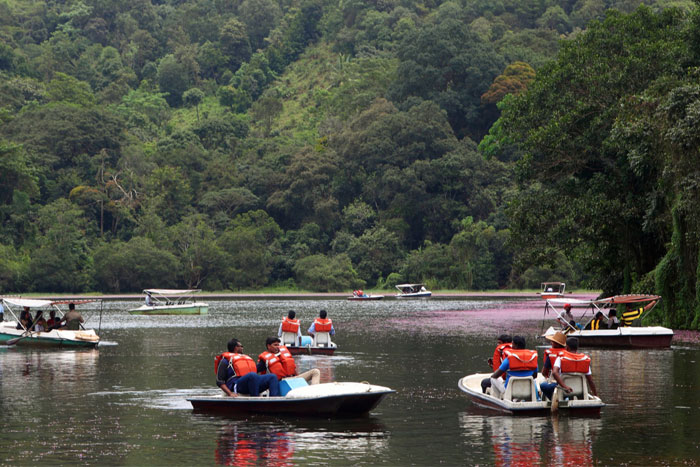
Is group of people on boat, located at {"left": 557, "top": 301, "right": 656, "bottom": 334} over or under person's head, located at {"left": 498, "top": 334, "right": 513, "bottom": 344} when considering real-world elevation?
under

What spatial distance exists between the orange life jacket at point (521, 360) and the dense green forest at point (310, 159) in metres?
34.2

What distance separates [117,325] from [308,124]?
9998 centimetres

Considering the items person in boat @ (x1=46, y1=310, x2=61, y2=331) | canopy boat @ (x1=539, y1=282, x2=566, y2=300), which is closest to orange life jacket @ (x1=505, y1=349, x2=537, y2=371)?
person in boat @ (x1=46, y1=310, x2=61, y2=331)

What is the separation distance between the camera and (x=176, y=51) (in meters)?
186

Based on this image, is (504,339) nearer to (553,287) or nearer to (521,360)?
(521,360)

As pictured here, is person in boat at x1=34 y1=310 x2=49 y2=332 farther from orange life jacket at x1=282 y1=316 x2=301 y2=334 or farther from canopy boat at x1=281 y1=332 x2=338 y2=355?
orange life jacket at x1=282 y1=316 x2=301 y2=334

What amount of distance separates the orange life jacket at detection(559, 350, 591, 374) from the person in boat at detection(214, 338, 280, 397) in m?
6.70

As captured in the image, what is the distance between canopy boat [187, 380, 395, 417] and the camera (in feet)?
74.9

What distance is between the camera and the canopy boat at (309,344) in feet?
127

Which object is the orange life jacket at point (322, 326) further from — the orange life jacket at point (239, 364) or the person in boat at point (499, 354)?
the orange life jacket at point (239, 364)

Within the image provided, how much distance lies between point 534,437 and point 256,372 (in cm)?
702

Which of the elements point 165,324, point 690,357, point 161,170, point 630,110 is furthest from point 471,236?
point 690,357

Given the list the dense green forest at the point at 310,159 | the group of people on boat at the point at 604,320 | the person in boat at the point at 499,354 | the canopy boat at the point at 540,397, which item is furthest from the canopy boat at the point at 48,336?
the canopy boat at the point at 540,397

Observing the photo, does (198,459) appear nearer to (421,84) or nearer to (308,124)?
(421,84)
